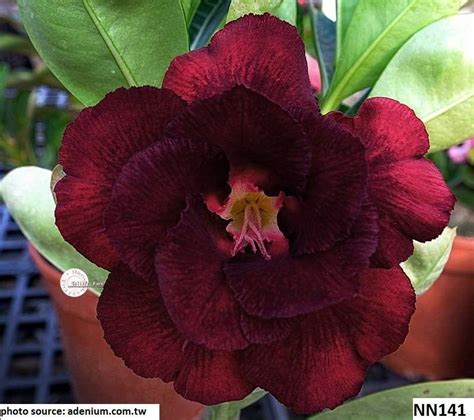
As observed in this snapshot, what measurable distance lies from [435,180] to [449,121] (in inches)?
4.1

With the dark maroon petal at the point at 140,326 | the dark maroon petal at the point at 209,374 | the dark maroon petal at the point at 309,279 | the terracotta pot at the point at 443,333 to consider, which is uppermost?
the dark maroon petal at the point at 309,279

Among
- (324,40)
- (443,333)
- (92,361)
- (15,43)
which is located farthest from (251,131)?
(15,43)

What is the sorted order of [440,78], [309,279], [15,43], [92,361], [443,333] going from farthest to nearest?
[15,43]
[443,333]
[92,361]
[440,78]
[309,279]

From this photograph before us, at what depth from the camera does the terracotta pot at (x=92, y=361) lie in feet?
2.32

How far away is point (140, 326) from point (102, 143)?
9 cm

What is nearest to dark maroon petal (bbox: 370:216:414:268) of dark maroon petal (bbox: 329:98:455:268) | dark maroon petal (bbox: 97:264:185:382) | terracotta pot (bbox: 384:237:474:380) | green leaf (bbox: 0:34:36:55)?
dark maroon petal (bbox: 329:98:455:268)

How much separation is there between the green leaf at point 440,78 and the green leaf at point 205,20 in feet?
0.38

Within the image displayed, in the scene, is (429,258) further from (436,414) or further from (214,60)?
(214,60)

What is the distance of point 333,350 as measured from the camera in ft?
1.14

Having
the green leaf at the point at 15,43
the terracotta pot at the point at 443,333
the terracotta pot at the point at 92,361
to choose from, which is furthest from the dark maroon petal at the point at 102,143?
the green leaf at the point at 15,43

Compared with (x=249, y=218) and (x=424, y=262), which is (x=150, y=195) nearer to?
(x=249, y=218)

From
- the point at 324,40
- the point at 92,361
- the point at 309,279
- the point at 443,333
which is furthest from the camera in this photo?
the point at 443,333

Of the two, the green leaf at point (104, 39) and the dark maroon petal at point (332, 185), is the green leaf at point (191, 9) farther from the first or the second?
the dark maroon petal at point (332, 185)

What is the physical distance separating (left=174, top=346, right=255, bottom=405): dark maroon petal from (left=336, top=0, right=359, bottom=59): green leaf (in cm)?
25
